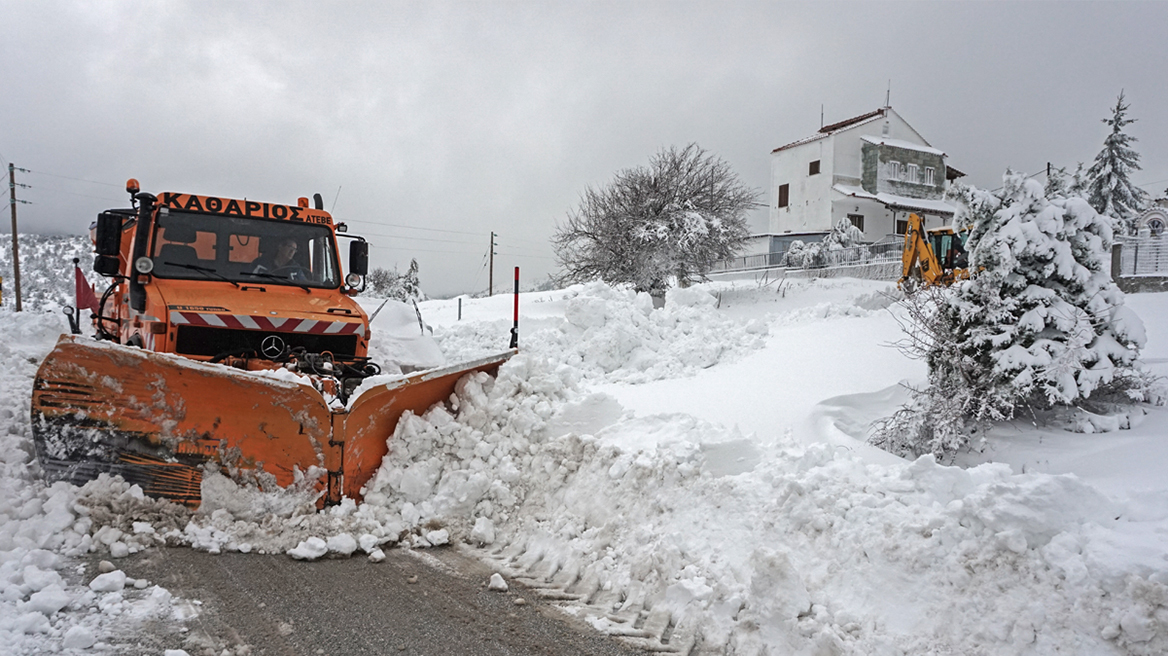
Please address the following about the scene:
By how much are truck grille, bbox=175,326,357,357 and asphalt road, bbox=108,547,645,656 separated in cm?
176

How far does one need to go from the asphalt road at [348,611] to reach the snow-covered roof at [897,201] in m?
37.6

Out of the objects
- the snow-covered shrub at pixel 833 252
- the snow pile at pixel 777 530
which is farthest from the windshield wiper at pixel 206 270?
the snow-covered shrub at pixel 833 252

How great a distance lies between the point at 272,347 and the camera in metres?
5.23

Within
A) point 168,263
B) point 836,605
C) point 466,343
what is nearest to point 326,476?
point 168,263

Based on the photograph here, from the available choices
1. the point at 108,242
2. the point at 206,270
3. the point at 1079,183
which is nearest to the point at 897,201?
the point at 1079,183

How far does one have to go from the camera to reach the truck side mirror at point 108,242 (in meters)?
5.33

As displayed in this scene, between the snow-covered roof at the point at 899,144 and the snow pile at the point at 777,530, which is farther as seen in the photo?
the snow-covered roof at the point at 899,144

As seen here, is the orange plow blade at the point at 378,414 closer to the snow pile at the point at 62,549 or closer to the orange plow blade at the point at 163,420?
the orange plow blade at the point at 163,420

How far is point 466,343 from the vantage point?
14.2 meters

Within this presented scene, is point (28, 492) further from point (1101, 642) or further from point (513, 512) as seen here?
point (1101, 642)

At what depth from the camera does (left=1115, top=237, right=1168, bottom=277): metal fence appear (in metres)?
19.9

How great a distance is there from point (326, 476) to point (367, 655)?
5.92ft

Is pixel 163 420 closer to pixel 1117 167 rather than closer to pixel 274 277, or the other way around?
pixel 274 277

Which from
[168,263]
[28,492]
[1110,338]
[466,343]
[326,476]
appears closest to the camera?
[28,492]
